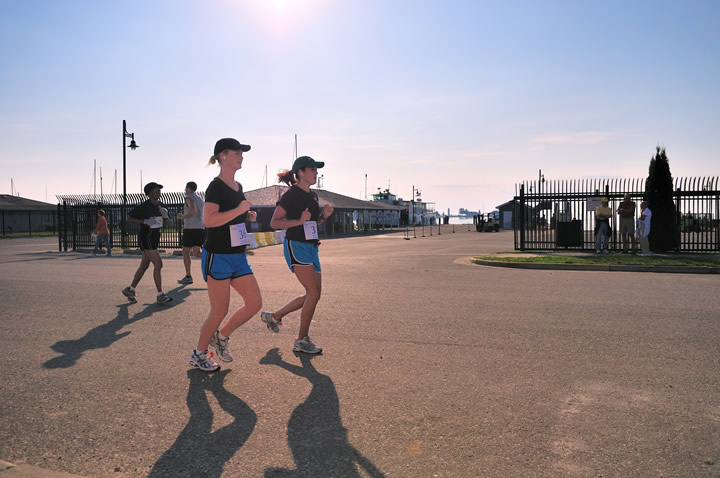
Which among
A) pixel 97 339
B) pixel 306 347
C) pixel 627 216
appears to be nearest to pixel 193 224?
pixel 97 339

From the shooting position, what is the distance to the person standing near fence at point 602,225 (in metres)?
18.1

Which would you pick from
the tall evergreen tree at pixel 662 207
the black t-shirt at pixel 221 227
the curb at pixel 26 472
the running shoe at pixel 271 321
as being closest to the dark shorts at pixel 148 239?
the running shoe at pixel 271 321

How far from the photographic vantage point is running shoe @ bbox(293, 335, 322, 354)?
5473 millimetres

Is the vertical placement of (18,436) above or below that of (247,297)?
below

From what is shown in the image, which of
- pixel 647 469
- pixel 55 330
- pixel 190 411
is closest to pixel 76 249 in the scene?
pixel 55 330

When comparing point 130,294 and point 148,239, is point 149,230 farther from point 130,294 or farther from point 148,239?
point 130,294

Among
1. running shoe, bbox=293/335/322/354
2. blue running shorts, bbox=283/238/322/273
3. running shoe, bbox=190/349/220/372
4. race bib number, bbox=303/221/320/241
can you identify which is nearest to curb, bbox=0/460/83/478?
running shoe, bbox=190/349/220/372

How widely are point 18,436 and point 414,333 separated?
3.94 m

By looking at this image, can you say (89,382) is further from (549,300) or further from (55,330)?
(549,300)

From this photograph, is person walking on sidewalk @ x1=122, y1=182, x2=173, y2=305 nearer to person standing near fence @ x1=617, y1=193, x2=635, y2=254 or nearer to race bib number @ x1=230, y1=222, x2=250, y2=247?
race bib number @ x1=230, y1=222, x2=250, y2=247

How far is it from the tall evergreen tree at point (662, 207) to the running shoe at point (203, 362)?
17379mm

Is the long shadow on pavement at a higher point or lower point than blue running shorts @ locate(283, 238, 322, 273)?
lower

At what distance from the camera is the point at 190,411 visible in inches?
154

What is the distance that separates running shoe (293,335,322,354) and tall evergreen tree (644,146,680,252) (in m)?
16.4
